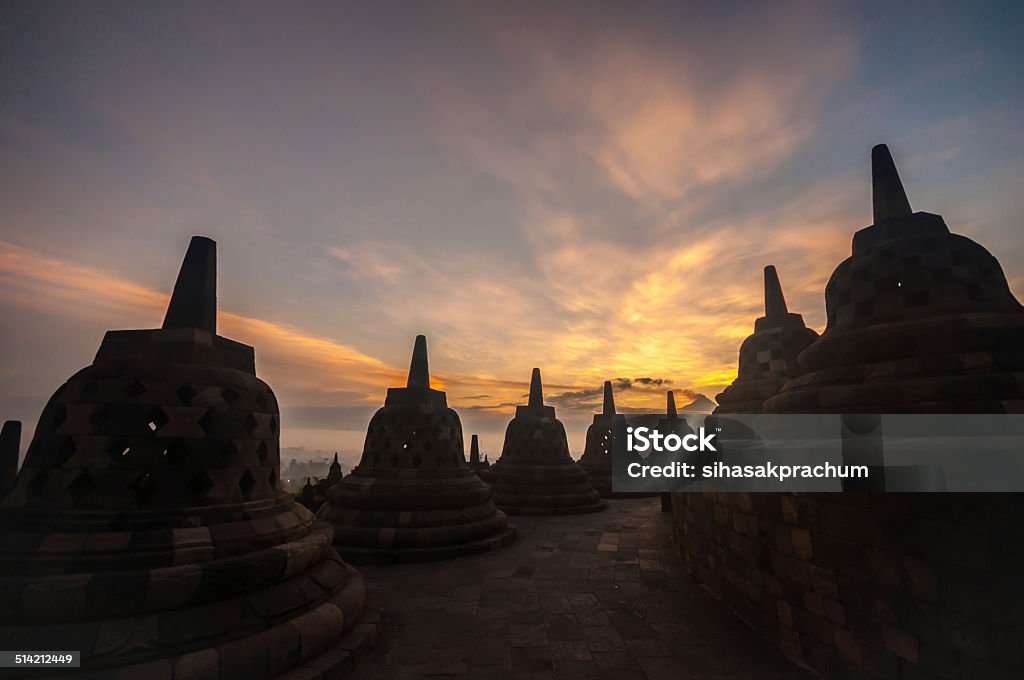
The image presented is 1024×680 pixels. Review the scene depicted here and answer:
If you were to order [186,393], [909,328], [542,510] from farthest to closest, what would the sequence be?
1. [542,510]
2. [909,328]
3. [186,393]

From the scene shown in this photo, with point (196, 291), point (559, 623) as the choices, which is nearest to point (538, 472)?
point (559, 623)

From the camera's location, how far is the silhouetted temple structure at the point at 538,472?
627 inches

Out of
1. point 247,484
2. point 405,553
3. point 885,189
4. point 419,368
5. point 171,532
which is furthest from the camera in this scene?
point 419,368

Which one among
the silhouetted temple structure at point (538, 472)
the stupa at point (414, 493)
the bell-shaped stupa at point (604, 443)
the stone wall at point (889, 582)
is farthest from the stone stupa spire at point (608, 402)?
the stone wall at point (889, 582)

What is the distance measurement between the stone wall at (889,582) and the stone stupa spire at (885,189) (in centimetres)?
639

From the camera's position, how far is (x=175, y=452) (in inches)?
190

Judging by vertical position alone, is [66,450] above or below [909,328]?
below

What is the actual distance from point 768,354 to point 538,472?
9.28m

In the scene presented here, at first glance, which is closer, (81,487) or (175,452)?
(81,487)

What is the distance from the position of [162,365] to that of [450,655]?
4767 mm

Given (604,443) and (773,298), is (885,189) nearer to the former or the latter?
(773,298)

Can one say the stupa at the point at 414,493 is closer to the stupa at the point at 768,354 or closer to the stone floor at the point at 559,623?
the stone floor at the point at 559,623

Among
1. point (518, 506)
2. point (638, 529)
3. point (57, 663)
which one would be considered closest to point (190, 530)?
point (57, 663)

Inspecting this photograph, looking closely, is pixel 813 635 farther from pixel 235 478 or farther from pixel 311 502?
pixel 311 502
